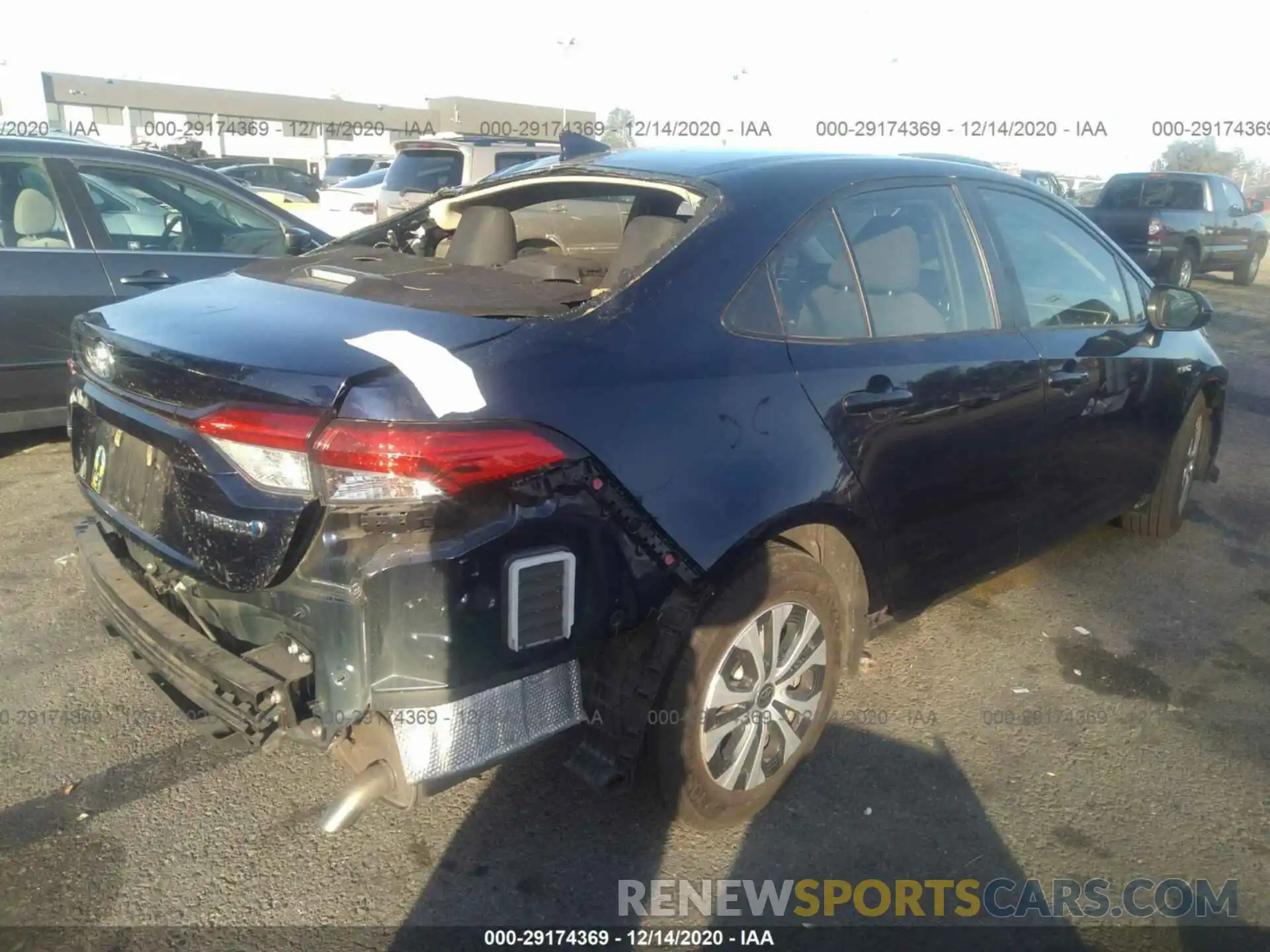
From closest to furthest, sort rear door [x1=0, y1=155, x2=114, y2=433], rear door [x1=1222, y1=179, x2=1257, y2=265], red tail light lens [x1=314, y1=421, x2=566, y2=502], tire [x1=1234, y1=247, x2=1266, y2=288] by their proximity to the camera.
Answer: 1. red tail light lens [x1=314, y1=421, x2=566, y2=502]
2. rear door [x1=0, y1=155, x2=114, y2=433]
3. rear door [x1=1222, y1=179, x2=1257, y2=265]
4. tire [x1=1234, y1=247, x2=1266, y2=288]

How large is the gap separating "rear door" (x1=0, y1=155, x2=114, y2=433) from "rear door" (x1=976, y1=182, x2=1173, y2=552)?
446cm

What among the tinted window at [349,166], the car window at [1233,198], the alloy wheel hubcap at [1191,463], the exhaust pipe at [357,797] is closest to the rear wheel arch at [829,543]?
the exhaust pipe at [357,797]

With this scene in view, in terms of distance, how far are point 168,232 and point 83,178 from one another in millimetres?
491

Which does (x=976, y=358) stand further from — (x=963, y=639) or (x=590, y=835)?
(x=590, y=835)

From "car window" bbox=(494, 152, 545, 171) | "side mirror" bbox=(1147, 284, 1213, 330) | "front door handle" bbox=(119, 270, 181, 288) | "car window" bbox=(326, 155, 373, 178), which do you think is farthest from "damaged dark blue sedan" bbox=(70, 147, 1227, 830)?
"car window" bbox=(326, 155, 373, 178)

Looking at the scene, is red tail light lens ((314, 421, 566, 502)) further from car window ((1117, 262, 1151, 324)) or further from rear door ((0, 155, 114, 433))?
rear door ((0, 155, 114, 433))

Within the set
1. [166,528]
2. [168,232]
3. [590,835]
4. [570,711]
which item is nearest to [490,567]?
[570,711]

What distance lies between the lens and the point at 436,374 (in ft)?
7.12

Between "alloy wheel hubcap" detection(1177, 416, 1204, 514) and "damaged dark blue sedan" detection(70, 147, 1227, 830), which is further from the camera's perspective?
"alloy wheel hubcap" detection(1177, 416, 1204, 514)

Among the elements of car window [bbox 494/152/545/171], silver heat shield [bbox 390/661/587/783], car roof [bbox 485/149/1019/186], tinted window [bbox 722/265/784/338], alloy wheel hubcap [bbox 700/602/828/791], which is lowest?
alloy wheel hubcap [bbox 700/602/828/791]

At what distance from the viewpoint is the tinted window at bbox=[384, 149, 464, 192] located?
427 inches

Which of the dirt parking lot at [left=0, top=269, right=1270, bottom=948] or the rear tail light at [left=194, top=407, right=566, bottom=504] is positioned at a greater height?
the rear tail light at [left=194, top=407, right=566, bottom=504]

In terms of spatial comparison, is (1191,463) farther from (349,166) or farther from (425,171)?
(349,166)

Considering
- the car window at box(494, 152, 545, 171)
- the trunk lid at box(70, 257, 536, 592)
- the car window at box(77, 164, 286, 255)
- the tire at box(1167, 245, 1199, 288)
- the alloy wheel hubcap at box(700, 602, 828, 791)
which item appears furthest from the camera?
the tire at box(1167, 245, 1199, 288)
